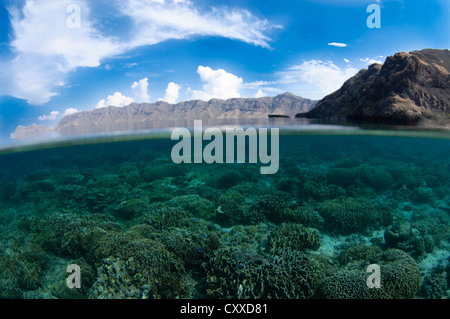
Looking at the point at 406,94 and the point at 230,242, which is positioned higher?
the point at 406,94

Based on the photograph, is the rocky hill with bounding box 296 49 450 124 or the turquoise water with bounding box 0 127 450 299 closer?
the turquoise water with bounding box 0 127 450 299

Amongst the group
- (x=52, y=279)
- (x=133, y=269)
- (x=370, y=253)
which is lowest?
(x=52, y=279)

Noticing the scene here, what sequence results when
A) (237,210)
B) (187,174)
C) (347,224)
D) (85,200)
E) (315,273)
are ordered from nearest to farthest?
(315,273) < (347,224) < (237,210) < (85,200) < (187,174)

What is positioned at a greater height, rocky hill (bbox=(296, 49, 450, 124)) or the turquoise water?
rocky hill (bbox=(296, 49, 450, 124))

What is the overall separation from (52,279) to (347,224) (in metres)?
9.99

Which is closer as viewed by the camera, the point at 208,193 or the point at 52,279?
the point at 52,279

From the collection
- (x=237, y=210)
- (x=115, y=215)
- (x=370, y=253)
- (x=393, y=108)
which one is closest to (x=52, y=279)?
(x=115, y=215)

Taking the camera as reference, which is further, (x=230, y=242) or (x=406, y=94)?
(x=406, y=94)

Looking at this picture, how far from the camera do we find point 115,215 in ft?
33.4

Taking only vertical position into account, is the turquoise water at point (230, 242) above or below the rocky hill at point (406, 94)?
below

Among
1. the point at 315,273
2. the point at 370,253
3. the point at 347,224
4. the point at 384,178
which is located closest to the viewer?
the point at 315,273

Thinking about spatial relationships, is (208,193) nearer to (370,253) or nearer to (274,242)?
(274,242)

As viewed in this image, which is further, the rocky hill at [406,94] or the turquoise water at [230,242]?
the rocky hill at [406,94]
